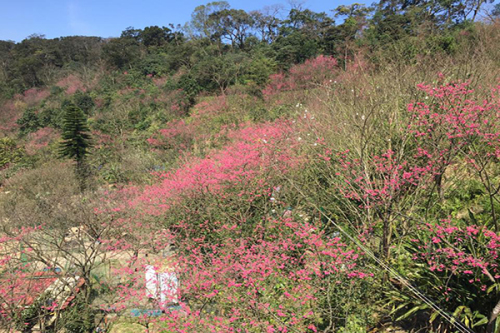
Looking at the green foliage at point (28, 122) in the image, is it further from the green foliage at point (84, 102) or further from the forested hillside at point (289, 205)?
the forested hillside at point (289, 205)

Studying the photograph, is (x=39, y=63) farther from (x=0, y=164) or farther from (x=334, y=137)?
(x=334, y=137)

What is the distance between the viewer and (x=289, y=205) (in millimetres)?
6188

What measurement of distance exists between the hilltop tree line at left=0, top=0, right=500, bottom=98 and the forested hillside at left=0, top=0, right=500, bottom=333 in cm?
31

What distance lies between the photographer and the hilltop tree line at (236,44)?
14719 mm

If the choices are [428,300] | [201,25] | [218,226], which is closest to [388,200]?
[428,300]

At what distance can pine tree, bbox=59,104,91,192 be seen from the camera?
11469 mm

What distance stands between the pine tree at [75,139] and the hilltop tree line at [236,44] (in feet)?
27.0

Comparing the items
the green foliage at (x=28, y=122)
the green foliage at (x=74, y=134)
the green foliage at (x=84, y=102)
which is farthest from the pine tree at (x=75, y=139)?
the green foliage at (x=28, y=122)

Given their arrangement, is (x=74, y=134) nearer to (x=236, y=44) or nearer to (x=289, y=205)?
(x=289, y=205)

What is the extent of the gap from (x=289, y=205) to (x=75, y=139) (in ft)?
33.8

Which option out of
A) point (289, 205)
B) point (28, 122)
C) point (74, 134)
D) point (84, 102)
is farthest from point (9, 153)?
point (289, 205)

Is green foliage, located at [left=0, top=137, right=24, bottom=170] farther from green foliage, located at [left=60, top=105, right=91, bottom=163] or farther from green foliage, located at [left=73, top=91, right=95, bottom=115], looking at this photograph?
green foliage, located at [left=73, top=91, right=95, bottom=115]

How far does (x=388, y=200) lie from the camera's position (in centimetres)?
378

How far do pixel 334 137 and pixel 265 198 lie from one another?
2119 millimetres
